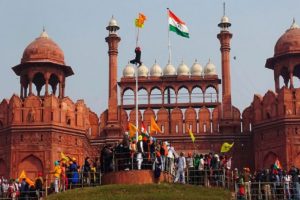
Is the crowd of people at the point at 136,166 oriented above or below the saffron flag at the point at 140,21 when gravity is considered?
below

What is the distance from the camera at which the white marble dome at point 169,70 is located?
40.5 m

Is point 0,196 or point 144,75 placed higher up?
point 144,75

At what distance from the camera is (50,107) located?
35.4 meters

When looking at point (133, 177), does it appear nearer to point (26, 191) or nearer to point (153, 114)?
point (26, 191)

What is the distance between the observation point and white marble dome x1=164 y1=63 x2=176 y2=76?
133 ft

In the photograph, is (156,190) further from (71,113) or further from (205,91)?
(205,91)

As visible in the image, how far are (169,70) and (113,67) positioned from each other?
10.2 ft

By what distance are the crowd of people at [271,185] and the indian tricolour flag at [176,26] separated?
26.4 feet

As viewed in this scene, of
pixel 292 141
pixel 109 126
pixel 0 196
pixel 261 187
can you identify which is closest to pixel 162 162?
pixel 261 187

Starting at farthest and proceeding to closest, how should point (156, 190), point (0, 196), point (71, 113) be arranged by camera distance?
point (71, 113) < point (0, 196) < point (156, 190)

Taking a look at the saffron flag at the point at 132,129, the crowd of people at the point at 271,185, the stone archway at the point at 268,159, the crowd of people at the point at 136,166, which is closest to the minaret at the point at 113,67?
the stone archway at the point at 268,159

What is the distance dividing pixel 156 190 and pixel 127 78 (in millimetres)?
17555

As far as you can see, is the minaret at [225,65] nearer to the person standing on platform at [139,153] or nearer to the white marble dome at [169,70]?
the white marble dome at [169,70]

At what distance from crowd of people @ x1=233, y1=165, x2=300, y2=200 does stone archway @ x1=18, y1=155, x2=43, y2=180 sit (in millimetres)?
12178
